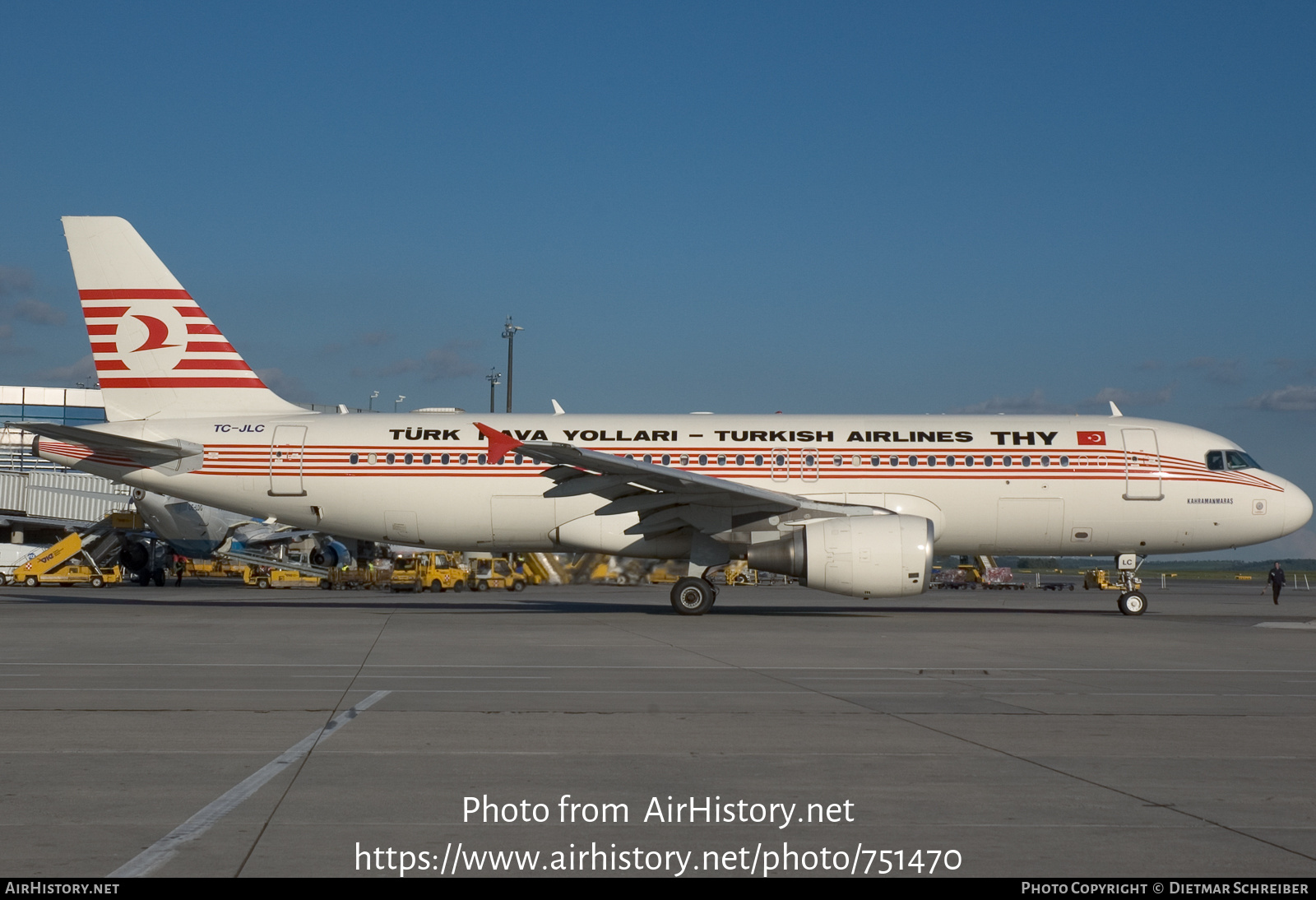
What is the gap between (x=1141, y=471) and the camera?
2236cm

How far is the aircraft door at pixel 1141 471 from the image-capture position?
22281 mm

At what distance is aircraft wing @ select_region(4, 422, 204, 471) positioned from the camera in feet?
71.8

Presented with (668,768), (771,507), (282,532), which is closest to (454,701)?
(668,768)

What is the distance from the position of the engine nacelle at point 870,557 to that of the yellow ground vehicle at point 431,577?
2368 centimetres

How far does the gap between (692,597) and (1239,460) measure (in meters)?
11.8

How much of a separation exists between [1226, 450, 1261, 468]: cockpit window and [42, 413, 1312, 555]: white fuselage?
0.16m

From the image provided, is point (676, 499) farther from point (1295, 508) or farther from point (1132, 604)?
point (1295, 508)

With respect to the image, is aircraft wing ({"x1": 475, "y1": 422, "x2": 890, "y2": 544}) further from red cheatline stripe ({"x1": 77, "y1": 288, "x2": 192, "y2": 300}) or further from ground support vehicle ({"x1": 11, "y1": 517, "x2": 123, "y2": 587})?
ground support vehicle ({"x1": 11, "y1": 517, "x2": 123, "y2": 587})

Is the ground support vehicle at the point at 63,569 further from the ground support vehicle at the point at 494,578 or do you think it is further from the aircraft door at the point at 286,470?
the aircraft door at the point at 286,470

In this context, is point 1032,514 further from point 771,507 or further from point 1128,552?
point 771,507

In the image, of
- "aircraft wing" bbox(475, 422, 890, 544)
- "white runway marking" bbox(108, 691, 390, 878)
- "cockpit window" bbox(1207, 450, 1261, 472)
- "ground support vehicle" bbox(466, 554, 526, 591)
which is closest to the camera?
"white runway marking" bbox(108, 691, 390, 878)

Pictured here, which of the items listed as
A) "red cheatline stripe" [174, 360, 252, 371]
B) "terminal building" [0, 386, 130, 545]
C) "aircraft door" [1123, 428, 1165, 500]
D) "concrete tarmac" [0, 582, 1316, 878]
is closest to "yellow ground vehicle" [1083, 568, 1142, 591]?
"aircraft door" [1123, 428, 1165, 500]

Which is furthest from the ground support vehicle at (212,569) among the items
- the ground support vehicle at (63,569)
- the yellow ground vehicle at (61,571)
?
the yellow ground vehicle at (61,571)
